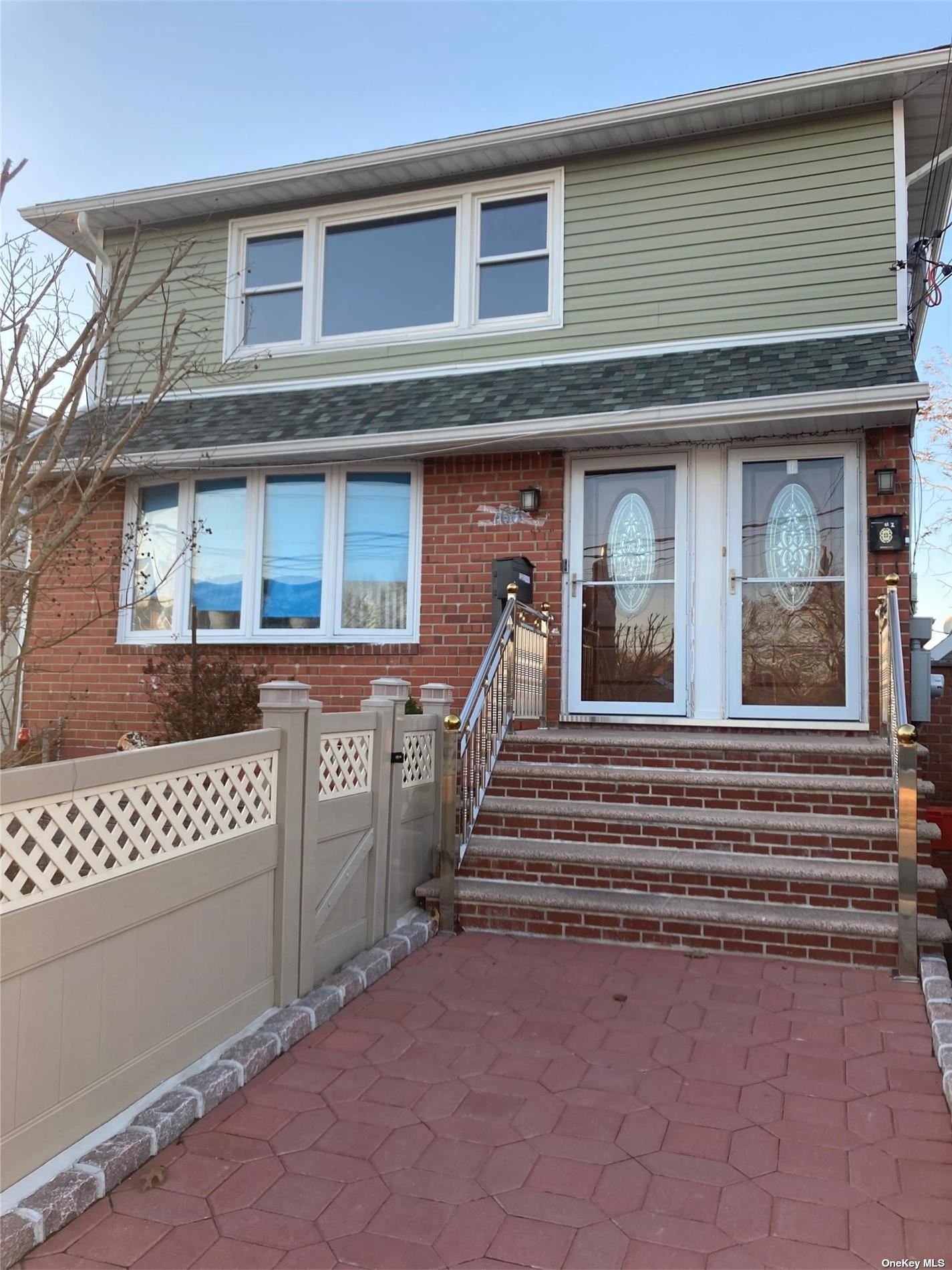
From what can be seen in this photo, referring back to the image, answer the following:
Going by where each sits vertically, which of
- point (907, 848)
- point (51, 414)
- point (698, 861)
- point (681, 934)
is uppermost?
point (51, 414)

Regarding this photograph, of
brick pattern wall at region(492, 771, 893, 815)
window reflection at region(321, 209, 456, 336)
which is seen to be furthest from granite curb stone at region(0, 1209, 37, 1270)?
window reflection at region(321, 209, 456, 336)

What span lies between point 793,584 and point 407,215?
4.81 m

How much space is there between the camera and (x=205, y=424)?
762 cm

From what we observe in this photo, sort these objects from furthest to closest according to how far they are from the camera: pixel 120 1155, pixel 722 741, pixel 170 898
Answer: pixel 722 741 → pixel 170 898 → pixel 120 1155

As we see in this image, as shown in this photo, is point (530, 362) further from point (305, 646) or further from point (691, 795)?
point (691, 795)

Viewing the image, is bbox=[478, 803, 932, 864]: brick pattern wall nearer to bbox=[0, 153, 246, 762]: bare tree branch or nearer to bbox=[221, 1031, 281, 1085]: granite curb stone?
bbox=[221, 1031, 281, 1085]: granite curb stone

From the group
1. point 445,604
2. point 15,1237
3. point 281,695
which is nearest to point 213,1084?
point 15,1237

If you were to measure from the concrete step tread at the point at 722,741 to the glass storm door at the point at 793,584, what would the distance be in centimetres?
40

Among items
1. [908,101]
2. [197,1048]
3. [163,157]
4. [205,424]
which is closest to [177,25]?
[163,157]

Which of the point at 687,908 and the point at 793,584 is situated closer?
the point at 687,908

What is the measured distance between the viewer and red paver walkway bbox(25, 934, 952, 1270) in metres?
2.11

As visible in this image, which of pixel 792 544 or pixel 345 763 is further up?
pixel 792 544

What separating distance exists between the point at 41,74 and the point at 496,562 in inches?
176

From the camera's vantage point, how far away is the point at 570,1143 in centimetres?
257
